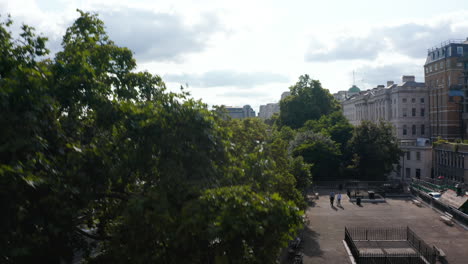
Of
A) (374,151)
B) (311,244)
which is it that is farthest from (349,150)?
(311,244)

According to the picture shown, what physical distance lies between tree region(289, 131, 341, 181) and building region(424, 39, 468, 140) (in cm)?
2760

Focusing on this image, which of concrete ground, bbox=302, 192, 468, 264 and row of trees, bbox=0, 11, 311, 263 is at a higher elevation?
row of trees, bbox=0, 11, 311, 263

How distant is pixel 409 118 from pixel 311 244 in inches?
2330

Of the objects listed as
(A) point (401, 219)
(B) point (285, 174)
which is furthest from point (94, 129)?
(A) point (401, 219)

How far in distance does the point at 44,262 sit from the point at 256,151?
273 inches

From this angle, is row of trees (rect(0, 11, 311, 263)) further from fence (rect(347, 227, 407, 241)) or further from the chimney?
the chimney

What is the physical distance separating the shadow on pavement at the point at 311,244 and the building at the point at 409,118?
132 feet

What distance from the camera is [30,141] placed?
8.51 m

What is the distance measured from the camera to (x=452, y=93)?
69.0m

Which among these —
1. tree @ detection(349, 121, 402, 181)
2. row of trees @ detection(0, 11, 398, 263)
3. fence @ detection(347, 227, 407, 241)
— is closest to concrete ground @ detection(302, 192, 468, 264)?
fence @ detection(347, 227, 407, 241)

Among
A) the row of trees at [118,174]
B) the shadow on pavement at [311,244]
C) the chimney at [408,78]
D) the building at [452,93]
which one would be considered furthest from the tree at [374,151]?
the row of trees at [118,174]

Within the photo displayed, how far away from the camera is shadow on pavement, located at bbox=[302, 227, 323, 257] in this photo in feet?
78.0

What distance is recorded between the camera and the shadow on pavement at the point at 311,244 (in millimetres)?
23781

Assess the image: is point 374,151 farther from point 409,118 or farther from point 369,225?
point 409,118
